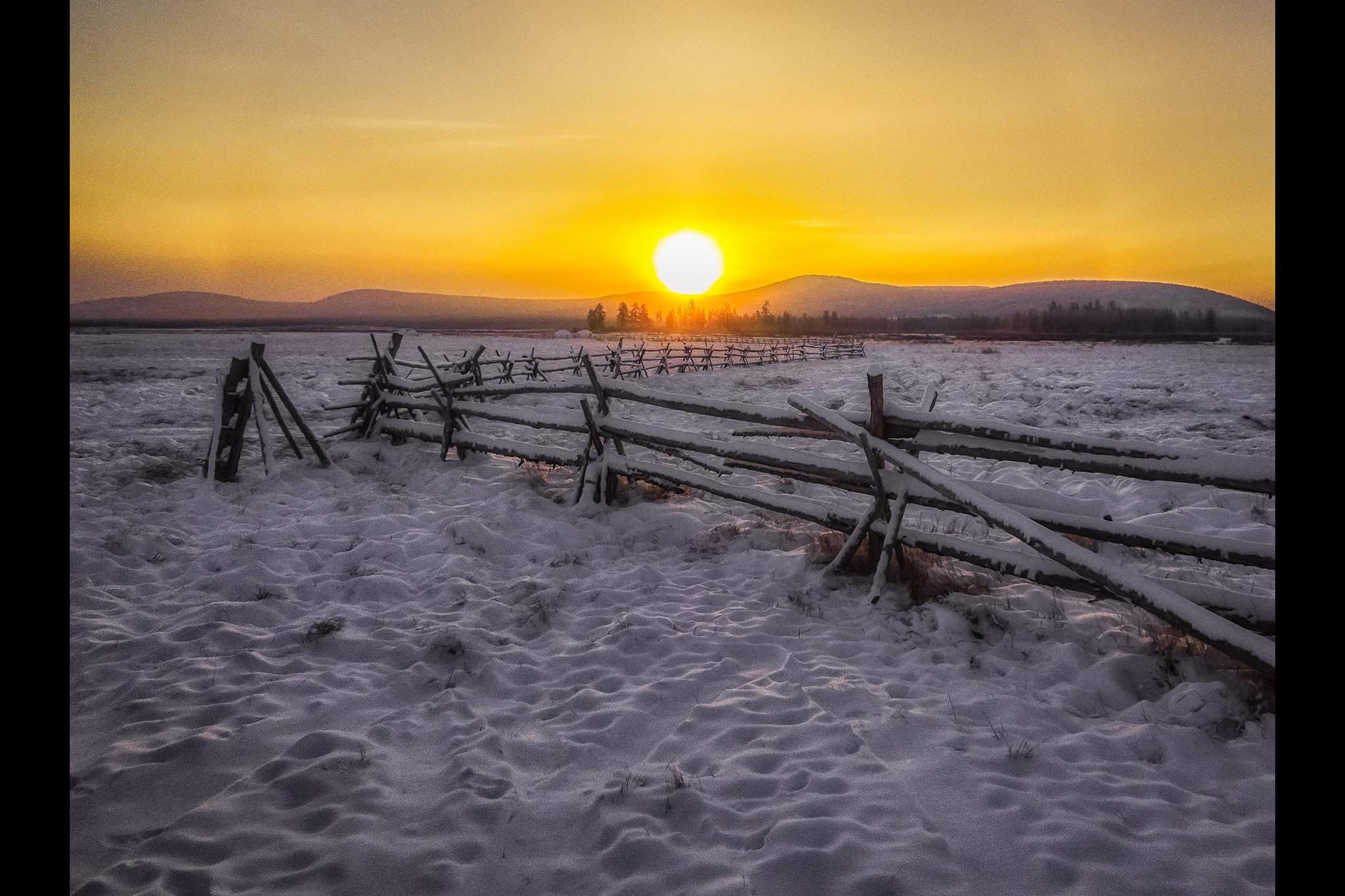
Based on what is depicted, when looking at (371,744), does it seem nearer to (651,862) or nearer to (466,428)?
(651,862)

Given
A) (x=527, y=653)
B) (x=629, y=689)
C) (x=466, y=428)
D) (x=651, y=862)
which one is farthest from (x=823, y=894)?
(x=466, y=428)

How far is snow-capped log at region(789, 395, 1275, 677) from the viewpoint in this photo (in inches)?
139

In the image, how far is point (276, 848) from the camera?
107 inches

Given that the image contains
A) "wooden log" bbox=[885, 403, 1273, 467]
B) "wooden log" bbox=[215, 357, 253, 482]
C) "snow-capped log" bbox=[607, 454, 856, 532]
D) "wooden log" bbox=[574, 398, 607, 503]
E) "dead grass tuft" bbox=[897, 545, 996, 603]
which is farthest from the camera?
"wooden log" bbox=[215, 357, 253, 482]

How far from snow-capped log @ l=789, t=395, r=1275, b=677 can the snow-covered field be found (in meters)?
0.29

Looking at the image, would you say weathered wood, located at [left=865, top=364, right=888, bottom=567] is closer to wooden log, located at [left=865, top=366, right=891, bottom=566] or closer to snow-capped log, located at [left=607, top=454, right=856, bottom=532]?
wooden log, located at [left=865, top=366, right=891, bottom=566]

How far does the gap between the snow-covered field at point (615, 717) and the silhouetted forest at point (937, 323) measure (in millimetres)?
81709

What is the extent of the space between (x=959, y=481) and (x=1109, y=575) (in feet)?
3.44

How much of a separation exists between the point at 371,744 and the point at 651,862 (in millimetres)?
1484

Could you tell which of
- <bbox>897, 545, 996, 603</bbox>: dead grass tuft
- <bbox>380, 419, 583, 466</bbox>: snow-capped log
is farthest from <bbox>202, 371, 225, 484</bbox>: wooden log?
<bbox>897, 545, 996, 603</bbox>: dead grass tuft

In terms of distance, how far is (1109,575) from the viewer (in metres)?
3.97

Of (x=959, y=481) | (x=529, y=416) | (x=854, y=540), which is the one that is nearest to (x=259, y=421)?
(x=529, y=416)

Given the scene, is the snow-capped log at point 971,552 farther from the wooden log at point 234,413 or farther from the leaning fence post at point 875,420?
the wooden log at point 234,413

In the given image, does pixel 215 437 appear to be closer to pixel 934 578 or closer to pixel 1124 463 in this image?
pixel 934 578
